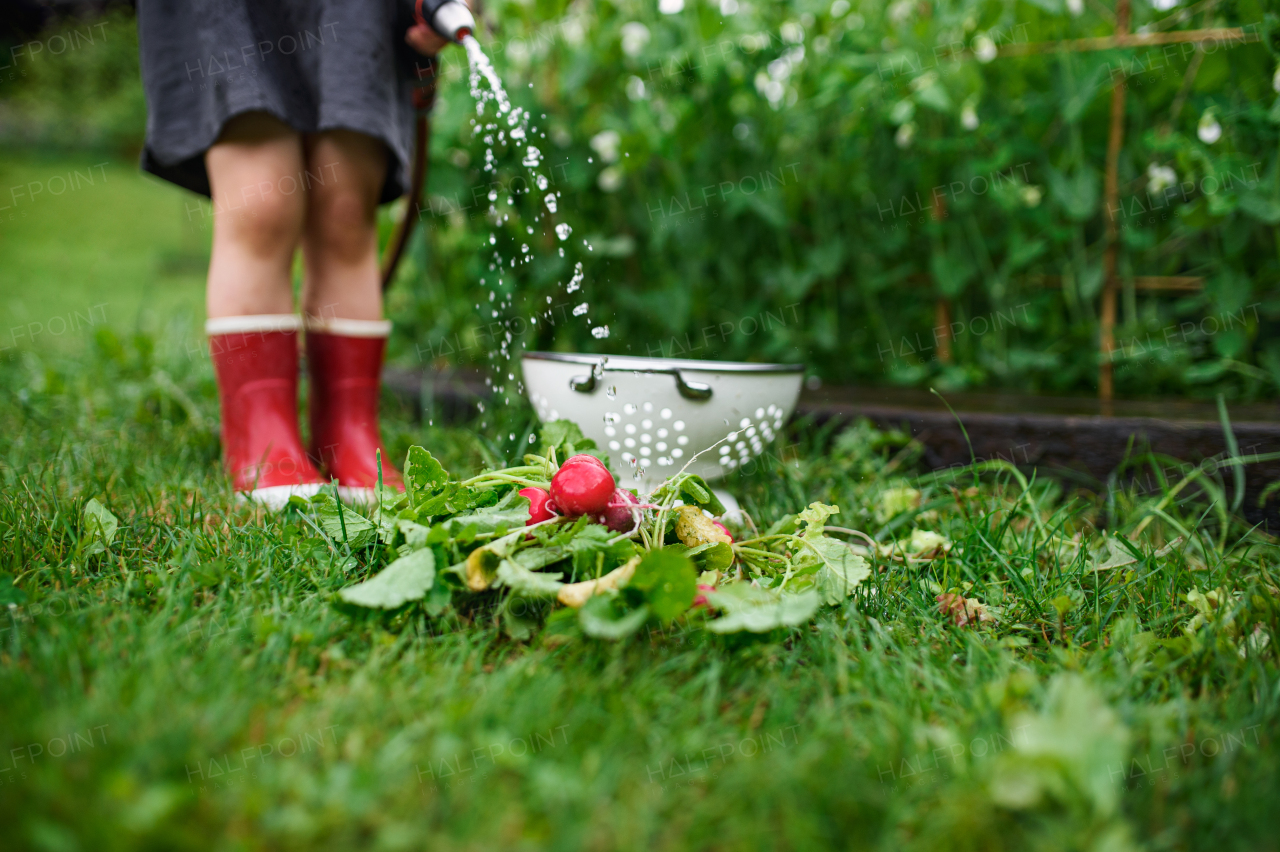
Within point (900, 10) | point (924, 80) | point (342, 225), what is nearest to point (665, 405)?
point (342, 225)

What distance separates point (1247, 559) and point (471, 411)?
5.53 feet

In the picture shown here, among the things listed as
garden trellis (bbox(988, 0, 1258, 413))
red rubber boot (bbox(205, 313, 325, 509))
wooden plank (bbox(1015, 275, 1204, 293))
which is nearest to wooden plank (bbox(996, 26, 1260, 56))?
garden trellis (bbox(988, 0, 1258, 413))

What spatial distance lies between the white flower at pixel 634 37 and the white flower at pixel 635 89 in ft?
0.26

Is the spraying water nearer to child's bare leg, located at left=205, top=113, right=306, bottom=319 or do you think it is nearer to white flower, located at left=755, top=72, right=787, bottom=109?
child's bare leg, located at left=205, top=113, right=306, bottom=319

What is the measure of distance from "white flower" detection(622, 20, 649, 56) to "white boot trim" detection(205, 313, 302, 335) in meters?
1.33

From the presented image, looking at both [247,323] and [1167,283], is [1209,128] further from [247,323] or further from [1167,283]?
[247,323]

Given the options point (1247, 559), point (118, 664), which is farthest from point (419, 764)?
point (1247, 559)

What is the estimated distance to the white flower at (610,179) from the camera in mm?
2355

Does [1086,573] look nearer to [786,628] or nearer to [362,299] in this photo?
[786,628]

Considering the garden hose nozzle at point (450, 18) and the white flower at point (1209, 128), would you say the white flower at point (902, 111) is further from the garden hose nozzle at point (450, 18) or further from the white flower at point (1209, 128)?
the garden hose nozzle at point (450, 18)

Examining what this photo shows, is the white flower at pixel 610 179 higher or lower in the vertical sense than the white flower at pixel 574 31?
lower

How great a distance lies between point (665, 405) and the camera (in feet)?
4.34

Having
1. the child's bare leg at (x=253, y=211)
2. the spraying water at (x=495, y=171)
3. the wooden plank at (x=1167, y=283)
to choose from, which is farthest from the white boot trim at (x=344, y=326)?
the wooden plank at (x=1167, y=283)

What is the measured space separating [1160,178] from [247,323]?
6.76ft
